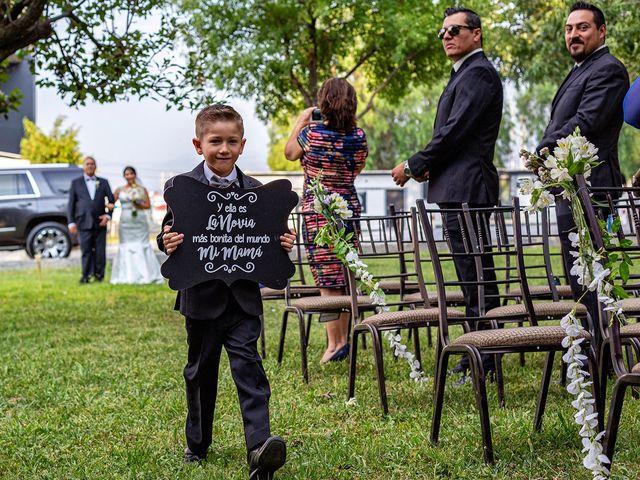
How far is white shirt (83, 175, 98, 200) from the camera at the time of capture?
57.7ft

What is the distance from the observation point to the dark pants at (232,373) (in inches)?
174

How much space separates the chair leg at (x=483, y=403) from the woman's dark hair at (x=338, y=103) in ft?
10.8

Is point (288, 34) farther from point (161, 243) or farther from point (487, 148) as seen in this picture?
point (161, 243)

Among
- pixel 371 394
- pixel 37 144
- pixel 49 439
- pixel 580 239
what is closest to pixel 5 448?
pixel 49 439

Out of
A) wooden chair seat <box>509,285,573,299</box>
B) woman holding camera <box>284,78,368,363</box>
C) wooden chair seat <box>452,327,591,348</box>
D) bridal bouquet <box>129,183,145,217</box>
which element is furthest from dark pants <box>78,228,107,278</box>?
wooden chair seat <box>452,327,591,348</box>

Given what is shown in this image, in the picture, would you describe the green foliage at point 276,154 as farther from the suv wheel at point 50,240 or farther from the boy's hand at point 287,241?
the boy's hand at point 287,241

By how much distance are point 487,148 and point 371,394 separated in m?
1.73

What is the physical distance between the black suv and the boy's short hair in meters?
19.8

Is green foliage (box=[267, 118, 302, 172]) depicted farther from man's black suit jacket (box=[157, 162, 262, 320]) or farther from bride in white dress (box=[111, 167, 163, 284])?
man's black suit jacket (box=[157, 162, 262, 320])

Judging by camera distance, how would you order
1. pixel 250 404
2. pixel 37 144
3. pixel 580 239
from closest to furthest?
1. pixel 580 239
2. pixel 250 404
3. pixel 37 144

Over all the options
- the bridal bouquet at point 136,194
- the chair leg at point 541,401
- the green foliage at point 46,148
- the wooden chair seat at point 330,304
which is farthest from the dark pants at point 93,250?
the green foliage at point 46,148

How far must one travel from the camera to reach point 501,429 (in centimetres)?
518

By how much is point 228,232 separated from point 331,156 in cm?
318

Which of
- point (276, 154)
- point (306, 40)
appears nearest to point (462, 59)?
point (306, 40)
